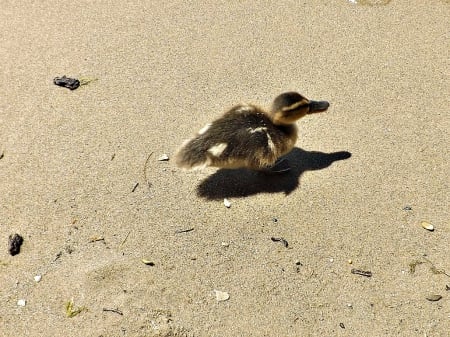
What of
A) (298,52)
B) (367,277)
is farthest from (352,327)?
(298,52)

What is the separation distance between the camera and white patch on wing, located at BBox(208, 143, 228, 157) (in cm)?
326

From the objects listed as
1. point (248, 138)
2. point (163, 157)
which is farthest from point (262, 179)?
point (163, 157)

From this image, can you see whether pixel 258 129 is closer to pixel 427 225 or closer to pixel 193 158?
pixel 193 158

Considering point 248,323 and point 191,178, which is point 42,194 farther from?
point 248,323

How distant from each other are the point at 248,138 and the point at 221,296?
117 centimetres

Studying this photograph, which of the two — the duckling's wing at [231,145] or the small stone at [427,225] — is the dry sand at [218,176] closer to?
the small stone at [427,225]

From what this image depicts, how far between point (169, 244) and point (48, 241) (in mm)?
875

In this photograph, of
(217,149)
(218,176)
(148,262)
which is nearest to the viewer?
(148,262)

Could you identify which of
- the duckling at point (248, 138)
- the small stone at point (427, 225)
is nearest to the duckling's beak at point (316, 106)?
the duckling at point (248, 138)

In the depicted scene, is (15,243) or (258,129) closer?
(15,243)

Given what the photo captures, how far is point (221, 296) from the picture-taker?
2.96 meters

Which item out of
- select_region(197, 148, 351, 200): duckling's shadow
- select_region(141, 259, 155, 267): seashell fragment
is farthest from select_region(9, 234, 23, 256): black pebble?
select_region(197, 148, 351, 200): duckling's shadow

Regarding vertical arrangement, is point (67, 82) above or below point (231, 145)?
above

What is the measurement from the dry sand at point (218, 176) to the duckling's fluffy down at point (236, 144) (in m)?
0.32
